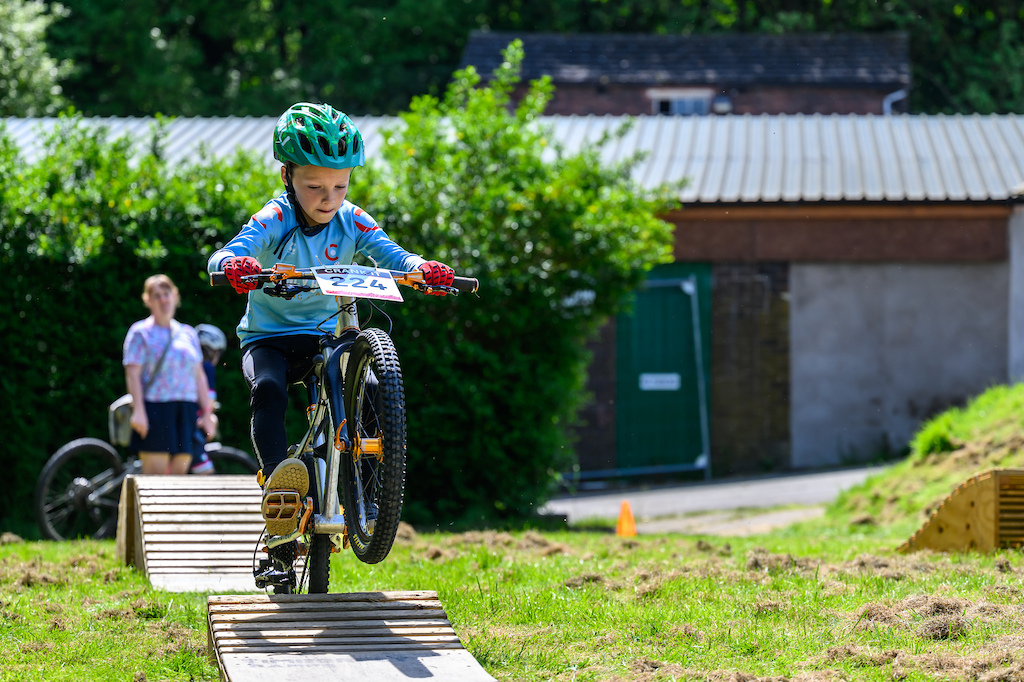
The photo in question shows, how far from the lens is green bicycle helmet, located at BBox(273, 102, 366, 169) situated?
16.6 feet

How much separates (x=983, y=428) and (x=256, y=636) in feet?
30.6

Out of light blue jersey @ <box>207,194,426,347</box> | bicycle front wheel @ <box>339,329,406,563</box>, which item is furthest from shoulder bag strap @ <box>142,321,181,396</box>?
bicycle front wheel @ <box>339,329,406,563</box>

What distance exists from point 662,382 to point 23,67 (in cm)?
1768

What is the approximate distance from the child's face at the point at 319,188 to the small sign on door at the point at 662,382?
12808mm

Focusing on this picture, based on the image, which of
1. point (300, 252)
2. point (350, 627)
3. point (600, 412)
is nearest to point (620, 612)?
point (350, 627)

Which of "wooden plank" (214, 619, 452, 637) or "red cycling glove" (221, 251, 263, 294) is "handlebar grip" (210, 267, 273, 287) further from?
"wooden plank" (214, 619, 452, 637)

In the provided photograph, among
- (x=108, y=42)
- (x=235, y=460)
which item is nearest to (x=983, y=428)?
(x=235, y=460)

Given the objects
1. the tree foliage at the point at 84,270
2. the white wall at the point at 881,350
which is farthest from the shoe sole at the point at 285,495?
the white wall at the point at 881,350

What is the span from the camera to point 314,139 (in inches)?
200

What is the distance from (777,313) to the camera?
1791cm

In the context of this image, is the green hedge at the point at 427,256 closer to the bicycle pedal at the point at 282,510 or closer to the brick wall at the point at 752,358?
the bicycle pedal at the point at 282,510

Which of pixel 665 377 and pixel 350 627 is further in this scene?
pixel 665 377

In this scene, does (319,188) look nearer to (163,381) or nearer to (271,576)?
(271,576)

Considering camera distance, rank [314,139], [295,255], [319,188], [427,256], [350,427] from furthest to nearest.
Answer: [427,256] → [295,255] → [319,188] → [314,139] → [350,427]
